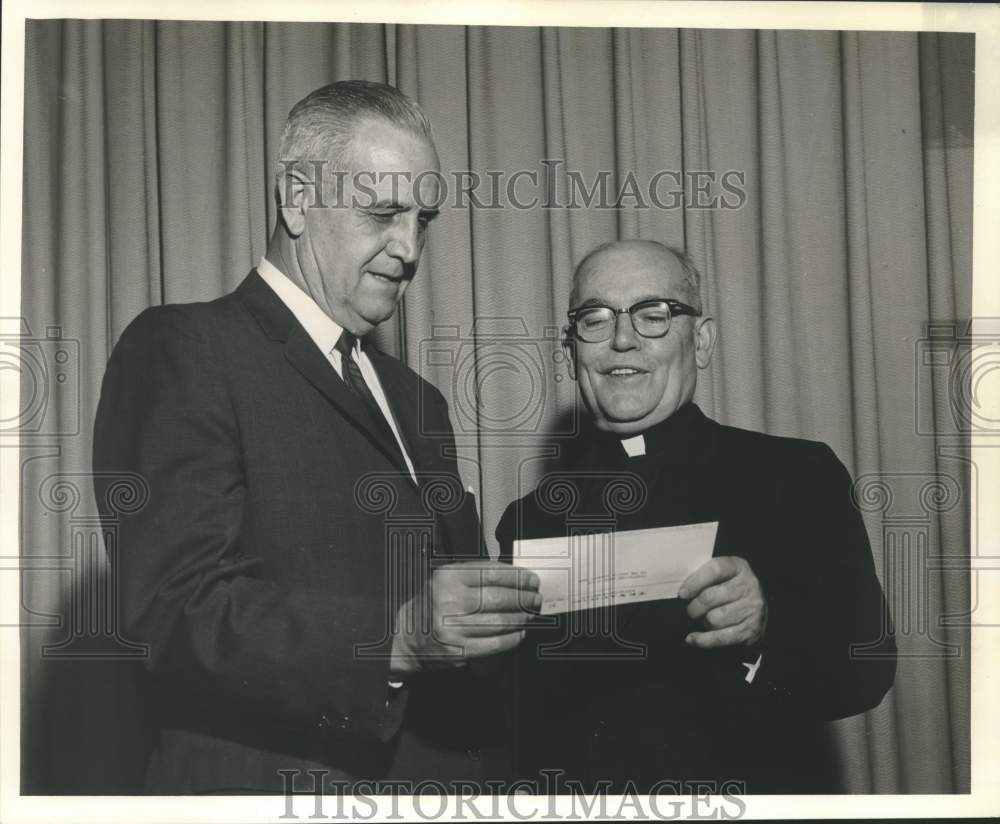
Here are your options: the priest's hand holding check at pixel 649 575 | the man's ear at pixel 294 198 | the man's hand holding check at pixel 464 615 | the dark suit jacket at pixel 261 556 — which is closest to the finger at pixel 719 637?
the priest's hand holding check at pixel 649 575

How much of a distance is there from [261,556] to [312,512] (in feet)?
0.38

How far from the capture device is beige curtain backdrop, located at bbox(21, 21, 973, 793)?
2025 millimetres

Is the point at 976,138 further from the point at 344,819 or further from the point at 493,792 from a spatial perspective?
the point at 344,819

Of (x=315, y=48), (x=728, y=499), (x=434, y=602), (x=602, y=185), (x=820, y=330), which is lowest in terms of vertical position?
(x=434, y=602)

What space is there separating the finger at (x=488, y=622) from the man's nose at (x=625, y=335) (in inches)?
21.1

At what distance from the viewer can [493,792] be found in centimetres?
202

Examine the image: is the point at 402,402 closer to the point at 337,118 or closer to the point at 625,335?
the point at 625,335

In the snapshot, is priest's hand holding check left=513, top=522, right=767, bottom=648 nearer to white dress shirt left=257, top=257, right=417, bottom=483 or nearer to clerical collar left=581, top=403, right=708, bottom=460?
clerical collar left=581, top=403, right=708, bottom=460

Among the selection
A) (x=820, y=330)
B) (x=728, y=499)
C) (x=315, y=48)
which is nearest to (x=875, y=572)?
(x=728, y=499)

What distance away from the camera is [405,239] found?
2049 mm

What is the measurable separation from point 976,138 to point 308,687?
1.69m
